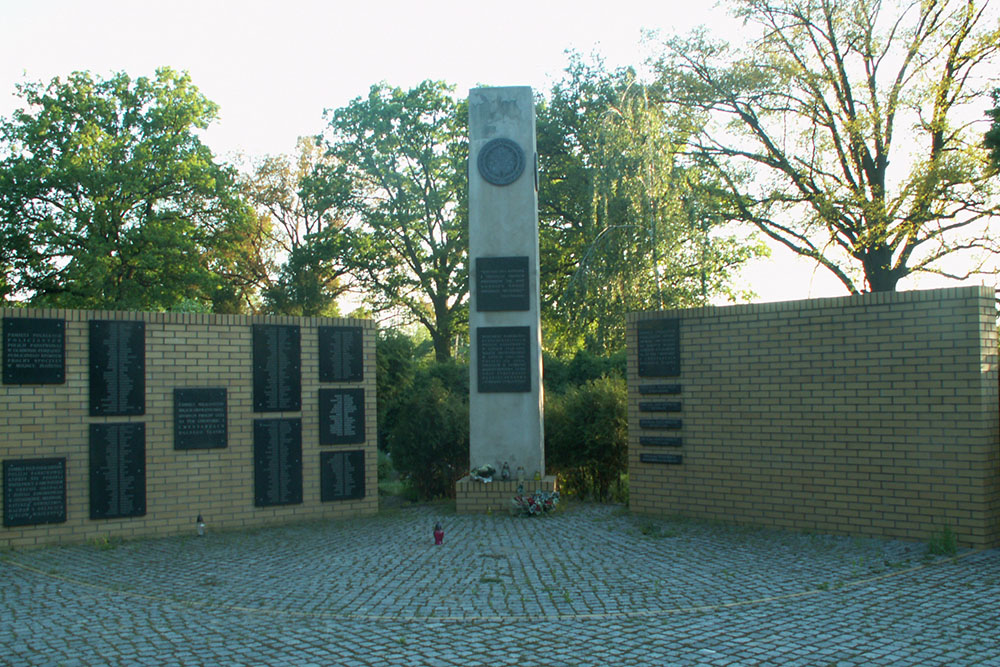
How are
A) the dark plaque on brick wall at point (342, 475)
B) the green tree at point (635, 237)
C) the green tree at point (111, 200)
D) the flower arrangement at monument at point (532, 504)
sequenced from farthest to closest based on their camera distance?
the green tree at point (111, 200)
the green tree at point (635, 237)
the dark plaque on brick wall at point (342, 475)
the flower arrangement at monument at point (532, 504)

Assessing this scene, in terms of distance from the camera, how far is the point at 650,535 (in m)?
9.19

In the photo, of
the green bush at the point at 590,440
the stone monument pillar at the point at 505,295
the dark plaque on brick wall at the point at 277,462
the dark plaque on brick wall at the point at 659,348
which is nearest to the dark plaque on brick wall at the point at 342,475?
the dark plaque on brick wall at the point at 277,462

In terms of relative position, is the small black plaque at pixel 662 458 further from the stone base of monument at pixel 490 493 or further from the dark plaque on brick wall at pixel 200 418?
the dark plaque on brick wall at pixel 200 418

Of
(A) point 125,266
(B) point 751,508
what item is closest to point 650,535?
(B) point 751,508

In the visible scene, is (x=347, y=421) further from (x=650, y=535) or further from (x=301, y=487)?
(x=650, y=535)

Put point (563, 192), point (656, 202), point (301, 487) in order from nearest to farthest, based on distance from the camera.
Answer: point (301, 487) → point (656, 202) → point (563, 192)

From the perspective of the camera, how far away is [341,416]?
37.0ft

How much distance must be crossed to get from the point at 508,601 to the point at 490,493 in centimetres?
484

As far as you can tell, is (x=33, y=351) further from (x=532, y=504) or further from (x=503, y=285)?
(x=532, y=504)

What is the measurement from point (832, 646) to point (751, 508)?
14.8 feet

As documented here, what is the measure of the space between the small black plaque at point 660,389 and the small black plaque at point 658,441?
1.87ft

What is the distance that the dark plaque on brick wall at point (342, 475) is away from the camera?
1106cm


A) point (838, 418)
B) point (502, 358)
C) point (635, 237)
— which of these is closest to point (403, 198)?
point (635, 237)

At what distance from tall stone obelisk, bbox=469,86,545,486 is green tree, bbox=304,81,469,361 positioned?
17774 millimetres
